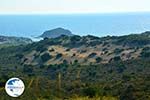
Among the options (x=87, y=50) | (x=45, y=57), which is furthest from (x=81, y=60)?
(x=45, y=57)

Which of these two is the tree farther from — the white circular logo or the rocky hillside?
the white circular logo

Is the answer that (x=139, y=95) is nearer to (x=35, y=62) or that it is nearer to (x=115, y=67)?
(x=115, y=67)

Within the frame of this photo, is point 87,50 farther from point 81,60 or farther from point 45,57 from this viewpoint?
point 45,57

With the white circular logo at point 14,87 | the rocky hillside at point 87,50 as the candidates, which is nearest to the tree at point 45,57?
the rocky hillside at point 87,50

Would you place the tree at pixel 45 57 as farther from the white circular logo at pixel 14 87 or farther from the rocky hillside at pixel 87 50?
the white circular logo at pixel 14 87

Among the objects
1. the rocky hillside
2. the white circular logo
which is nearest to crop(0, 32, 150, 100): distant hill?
the rocky hillside

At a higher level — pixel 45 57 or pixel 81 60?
pixel 81 60

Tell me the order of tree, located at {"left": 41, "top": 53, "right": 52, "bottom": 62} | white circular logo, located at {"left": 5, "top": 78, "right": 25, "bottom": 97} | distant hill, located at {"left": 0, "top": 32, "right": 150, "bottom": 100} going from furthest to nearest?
tree, located at {"left": 41, "top": 53, "right": 52, "bottom": 62} → distant hill, located at {"left": 0, "top": 32, "right": 150, "bottom": 100} → white circular logo, located at {"left": 5, "top": 78, "right": 25, "bottom": 97}

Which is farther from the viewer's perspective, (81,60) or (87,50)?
(87,50)
